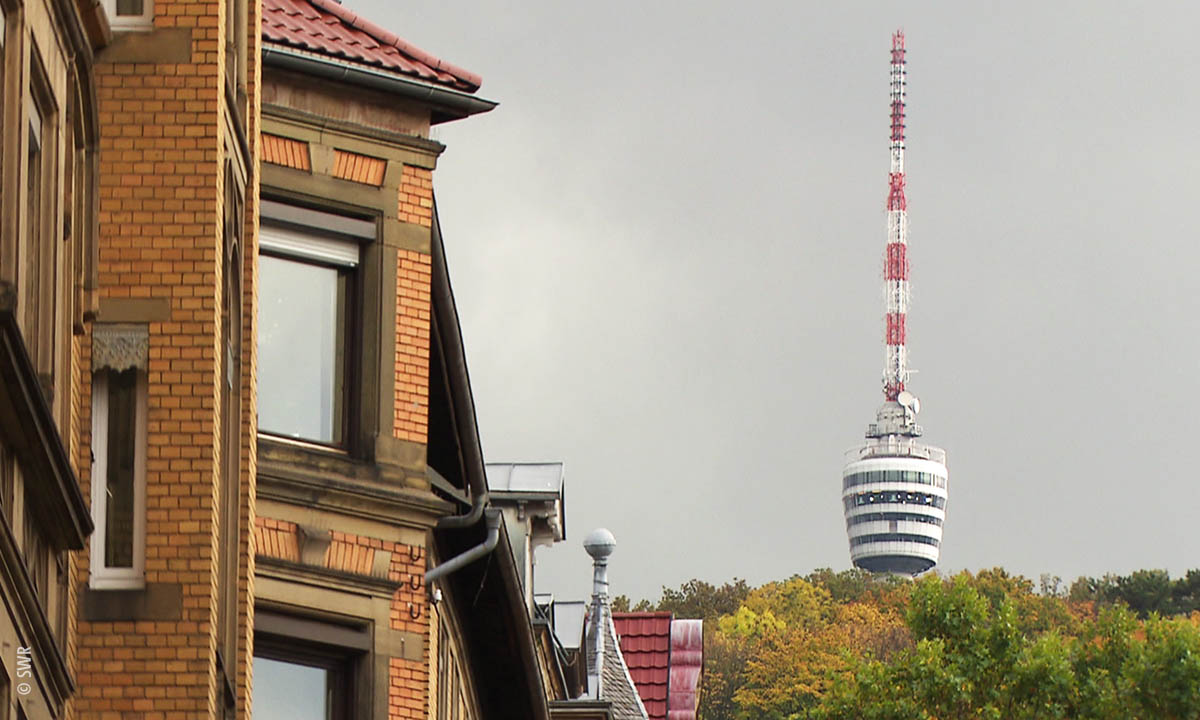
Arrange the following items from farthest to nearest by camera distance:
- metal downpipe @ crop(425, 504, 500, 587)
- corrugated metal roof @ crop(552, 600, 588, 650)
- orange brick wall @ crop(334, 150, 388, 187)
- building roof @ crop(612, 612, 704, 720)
Answer: building roof @ crop(612, 612, 704, 720)
corrugated metal roof @ crop(552, 600, 588, 650)
metal downpipe @ crop(425, 504, 500, 587)
orange brick wall @ crop(334, 150, 388, 187)

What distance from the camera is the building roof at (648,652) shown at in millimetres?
40438

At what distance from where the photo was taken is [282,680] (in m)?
18.4

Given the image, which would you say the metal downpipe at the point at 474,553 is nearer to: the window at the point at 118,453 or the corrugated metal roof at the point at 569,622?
the window at the point at 118,453

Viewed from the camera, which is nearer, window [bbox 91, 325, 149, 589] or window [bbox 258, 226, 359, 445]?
window [bbox 91, 325, 149, 589]

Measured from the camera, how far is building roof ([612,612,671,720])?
1592 inches

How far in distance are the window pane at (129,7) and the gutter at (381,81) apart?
4501 mm

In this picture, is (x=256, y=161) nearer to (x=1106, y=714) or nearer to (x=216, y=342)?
(x=216, y=342)

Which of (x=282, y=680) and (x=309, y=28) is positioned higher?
(x=309, y=28)

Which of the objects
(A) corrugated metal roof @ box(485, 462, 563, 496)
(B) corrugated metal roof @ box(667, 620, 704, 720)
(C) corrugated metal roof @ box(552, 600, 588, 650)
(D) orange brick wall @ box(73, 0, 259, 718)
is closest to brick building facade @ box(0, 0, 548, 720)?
(D) orange brick wall @ box(73, 0, 259, 718)

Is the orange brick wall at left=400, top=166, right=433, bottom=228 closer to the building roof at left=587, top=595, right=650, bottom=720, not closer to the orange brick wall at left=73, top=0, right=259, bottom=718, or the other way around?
the orange brick wall at left=73, top=0, right=259, bottom=718

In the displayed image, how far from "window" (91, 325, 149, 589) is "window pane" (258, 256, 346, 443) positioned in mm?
4932

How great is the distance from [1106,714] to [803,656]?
126913mm

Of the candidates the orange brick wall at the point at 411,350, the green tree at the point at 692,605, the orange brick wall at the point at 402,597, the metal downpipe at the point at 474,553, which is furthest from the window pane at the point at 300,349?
the green tree at the point at 692,605

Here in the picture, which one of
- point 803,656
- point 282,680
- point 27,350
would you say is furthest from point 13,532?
point 803,656
